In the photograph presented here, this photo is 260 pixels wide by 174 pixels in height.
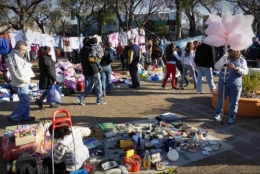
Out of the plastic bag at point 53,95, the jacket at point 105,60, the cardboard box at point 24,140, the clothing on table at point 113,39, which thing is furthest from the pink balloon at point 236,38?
the clothing on table at point 113,39

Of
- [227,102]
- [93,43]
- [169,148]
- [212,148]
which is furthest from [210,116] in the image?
[93,43]

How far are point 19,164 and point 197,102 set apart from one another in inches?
203

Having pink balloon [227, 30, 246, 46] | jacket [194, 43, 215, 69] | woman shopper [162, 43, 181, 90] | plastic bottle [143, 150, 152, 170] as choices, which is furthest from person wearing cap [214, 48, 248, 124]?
woman shopper [162, 43, 181, 90]

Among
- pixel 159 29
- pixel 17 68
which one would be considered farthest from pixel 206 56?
pixel 159 29

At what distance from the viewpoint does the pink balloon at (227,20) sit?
472 centimetres

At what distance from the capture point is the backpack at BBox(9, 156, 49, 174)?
3.03 m

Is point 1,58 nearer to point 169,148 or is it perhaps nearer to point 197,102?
point 197,102

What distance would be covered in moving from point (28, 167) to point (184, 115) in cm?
391

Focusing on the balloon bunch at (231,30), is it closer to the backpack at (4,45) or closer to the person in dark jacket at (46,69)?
the person in dark jacket at (46,69)

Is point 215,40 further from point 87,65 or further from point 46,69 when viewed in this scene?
point 46,69

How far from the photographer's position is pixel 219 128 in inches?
200

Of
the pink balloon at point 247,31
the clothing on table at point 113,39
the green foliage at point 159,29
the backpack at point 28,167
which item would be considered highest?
the green foliage at point 159,29

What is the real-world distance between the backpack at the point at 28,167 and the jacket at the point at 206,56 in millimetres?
5547

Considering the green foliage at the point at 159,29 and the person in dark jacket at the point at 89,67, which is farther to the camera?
the green foliage at the point at 159,29
